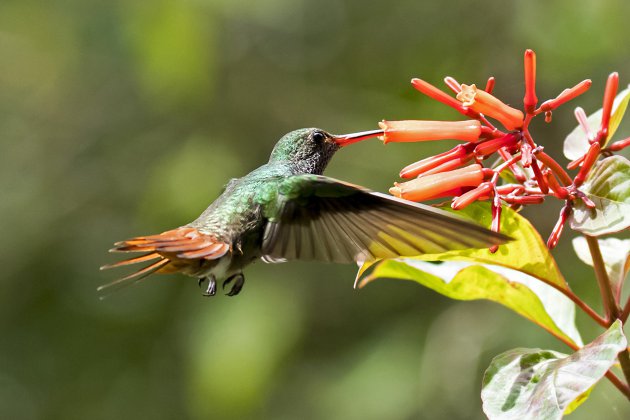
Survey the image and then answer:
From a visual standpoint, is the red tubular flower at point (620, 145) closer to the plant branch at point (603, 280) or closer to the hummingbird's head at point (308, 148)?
the plant branch at point (603, 280)

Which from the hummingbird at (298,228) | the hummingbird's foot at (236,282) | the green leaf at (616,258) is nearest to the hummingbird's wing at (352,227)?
the hummingbird at (298,228)

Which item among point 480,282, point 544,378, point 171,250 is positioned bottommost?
point 544,378

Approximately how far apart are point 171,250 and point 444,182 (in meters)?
0.64

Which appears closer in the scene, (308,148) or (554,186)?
(554,186)

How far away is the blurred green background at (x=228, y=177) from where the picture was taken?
4.40 meters

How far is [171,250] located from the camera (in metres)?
1.85

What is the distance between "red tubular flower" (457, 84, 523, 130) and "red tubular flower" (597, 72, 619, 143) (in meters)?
0.18

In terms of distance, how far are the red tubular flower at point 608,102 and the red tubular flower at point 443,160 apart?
28 centimetres

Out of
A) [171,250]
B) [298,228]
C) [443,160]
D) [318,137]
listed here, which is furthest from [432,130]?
[171,250]

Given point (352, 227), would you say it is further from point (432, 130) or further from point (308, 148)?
point (308, 148)

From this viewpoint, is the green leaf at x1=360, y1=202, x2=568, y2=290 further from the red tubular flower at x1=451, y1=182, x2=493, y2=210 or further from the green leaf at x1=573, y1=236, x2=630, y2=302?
the green leaf at x1=573, y1=236, x2=630, y2=302

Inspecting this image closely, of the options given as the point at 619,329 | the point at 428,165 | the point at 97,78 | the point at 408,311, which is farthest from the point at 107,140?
the point at 619,329

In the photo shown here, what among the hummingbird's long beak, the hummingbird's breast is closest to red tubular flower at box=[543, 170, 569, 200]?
the hummingbird's long beak

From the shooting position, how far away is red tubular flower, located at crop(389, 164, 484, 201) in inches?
67.1
